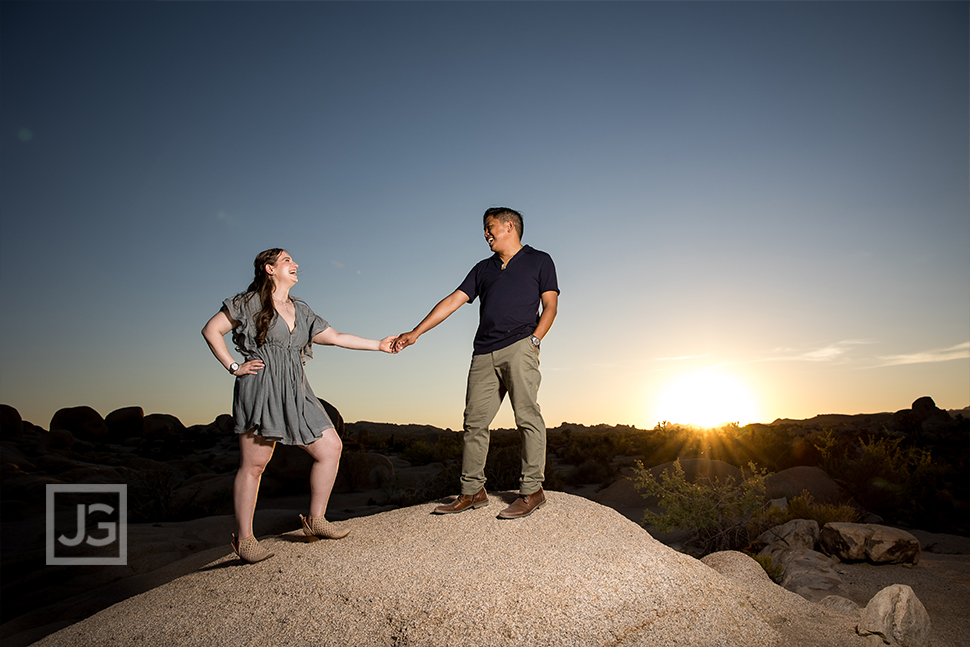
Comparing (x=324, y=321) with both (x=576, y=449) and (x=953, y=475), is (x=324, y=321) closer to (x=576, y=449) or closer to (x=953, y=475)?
(x=953, y=475)

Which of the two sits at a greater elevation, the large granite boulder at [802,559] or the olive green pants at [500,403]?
the olive green pants at [500,403]

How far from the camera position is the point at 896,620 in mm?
4102

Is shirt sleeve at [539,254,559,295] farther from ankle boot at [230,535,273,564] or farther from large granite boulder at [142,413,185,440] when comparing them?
large granite boulder at [142,413,185,440]

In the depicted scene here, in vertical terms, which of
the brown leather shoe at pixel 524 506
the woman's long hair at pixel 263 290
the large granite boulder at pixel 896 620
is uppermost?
the woman's long hair at pixel 263 290

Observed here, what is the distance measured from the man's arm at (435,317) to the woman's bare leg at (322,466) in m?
1.18

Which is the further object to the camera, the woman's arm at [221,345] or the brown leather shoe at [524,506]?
the brown leather shoe at [524,506]

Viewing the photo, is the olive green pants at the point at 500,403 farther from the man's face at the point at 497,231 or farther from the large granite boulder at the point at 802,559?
the large granite boulder at the point at 802,559

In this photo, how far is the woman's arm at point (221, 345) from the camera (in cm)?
375

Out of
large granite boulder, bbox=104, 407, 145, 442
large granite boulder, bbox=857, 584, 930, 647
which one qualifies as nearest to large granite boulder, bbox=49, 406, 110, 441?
large granite boulder, bbox=104, 407, 145, 442

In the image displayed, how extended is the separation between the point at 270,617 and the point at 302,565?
52 cm

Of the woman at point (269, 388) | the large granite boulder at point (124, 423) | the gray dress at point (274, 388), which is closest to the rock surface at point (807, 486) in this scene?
the woman at point (269, 388)

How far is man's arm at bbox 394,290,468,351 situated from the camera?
15.9 ft

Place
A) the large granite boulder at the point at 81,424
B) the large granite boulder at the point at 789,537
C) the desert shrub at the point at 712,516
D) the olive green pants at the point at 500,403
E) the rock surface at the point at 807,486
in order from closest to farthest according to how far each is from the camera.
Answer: the olive green pants at the point at 500,403 < the large granite boulder at the point at 789,537 < the desert shrub at the point at 712,516 < the rock surface at the point at 807,486 < the large granite boulder at the point at 81,424

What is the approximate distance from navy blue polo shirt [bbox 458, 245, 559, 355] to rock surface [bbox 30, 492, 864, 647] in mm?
1376
